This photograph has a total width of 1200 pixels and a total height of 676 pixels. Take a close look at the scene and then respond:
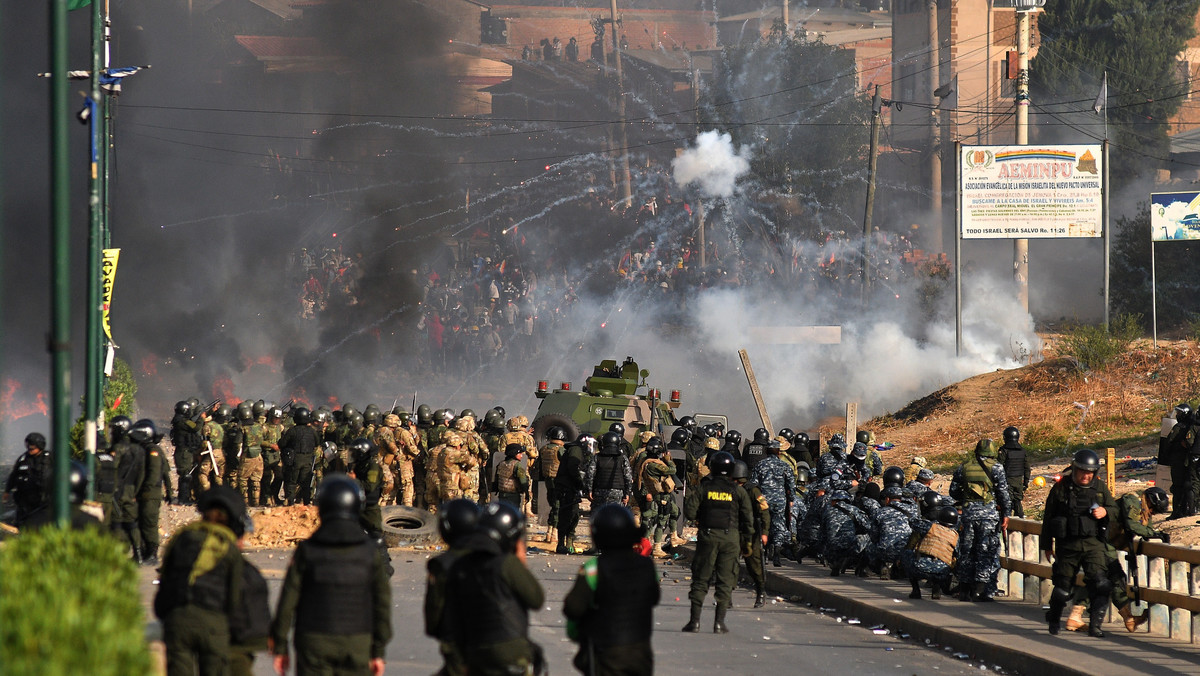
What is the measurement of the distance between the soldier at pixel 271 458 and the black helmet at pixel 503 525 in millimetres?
13564

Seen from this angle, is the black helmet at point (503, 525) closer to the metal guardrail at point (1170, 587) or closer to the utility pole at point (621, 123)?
the metal guardrail at point (1170, 587)

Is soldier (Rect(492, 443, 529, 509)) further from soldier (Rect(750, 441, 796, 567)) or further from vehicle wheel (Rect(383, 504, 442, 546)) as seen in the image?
soldier (Rect(750, 441, 796, 567))

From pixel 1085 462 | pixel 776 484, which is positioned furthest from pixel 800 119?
pixel 1085 462

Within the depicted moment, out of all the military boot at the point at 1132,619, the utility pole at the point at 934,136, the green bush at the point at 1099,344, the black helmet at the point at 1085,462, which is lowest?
the military boot at the point at 1132,619

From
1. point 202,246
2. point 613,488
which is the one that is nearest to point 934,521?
point 613,488

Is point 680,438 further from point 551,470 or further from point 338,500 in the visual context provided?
point 338,500

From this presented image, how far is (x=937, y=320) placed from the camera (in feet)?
132

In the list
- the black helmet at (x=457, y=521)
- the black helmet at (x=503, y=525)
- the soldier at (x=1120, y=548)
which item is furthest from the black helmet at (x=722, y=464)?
the black helmet at (x=457, y=521)

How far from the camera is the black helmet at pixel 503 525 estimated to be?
623cm

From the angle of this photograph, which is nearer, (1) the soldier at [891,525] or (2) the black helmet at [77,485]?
(2) the black helmet at [77,485]

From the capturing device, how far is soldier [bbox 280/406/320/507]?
1911 cm

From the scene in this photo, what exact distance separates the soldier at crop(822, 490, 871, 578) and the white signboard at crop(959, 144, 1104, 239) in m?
19.2

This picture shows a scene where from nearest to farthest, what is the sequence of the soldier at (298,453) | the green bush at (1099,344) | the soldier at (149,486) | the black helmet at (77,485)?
the black helmet at (77,485)
the soldier at (149,486)
the soldier at (298,453)
the green bush at (1099,344)

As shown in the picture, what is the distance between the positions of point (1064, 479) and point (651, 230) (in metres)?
41.7
